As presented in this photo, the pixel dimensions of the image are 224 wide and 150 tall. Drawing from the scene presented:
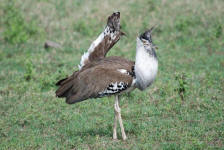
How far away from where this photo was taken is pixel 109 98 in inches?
336

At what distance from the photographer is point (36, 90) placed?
894 cm

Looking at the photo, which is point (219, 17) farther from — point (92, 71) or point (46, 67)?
point (92, 71)

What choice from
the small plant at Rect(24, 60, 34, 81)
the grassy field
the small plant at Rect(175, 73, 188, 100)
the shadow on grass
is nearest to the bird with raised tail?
the shadow on grass

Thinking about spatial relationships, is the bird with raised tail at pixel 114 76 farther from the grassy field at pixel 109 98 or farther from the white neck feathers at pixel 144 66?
the grassy field at pixel 109 98

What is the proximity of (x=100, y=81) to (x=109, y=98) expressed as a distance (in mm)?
2093

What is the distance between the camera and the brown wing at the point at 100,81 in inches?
250

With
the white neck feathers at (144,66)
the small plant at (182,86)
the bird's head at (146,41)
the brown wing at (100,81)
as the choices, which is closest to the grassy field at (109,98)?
the small plant at (182,86)

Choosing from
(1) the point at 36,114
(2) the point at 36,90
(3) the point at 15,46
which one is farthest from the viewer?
(3) the point at 15,46

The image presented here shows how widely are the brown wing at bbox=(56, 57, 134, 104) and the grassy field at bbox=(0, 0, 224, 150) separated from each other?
0.64 m

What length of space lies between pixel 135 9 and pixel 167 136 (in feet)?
24.4

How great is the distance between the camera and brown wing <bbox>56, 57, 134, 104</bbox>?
6348 mm

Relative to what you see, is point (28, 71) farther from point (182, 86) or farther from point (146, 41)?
point (146, 41)

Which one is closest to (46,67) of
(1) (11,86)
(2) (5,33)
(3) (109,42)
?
(1) (11,86)

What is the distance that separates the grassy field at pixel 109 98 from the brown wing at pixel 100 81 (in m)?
0.64
